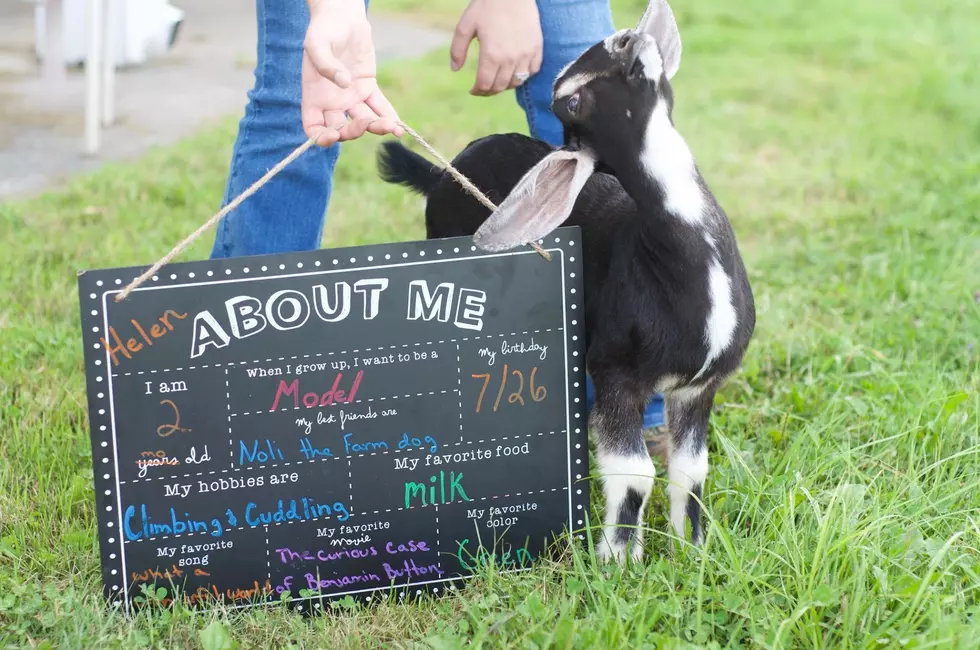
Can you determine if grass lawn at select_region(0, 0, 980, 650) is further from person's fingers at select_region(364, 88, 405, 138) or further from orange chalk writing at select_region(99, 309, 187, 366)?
person's fingers at select_region(364, 88, 405, 138)

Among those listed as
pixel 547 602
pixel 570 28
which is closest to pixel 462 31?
pixel 570 28

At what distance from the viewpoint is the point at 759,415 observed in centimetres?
275

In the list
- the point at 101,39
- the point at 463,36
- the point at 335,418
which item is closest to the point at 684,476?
the point at 335,418

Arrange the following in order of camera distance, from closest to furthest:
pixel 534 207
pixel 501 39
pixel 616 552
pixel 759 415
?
pixel 534 207 → pixel 616 552 → pixel 501 39 → pixel 759 415

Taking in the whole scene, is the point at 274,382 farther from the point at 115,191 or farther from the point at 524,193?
the point at 115,191

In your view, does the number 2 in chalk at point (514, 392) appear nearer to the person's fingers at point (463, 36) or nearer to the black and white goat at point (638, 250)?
the black and white goat at point (638, 250)

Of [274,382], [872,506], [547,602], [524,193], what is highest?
[524,193]

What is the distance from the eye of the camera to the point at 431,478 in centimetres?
207

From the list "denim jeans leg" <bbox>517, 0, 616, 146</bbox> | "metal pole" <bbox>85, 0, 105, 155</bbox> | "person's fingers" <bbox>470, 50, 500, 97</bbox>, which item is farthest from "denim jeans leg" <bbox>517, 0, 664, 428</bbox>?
"metal pole" <bbox>85, 0, 105, 155</bbox>

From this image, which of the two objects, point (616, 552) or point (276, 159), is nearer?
point (616, 552)

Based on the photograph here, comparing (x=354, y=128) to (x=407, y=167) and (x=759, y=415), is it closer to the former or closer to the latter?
(x=407, y=167)

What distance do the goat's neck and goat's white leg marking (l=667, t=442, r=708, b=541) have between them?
1.57 ft

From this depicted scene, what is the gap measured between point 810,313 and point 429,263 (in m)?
1.87

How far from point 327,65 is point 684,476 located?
3.55 feet
